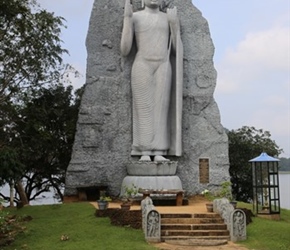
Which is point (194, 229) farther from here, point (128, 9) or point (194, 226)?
point (128, 9)

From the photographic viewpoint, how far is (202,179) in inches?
513

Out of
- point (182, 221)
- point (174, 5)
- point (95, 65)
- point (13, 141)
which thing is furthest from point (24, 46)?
point (182, 221)

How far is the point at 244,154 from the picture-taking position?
17172mm

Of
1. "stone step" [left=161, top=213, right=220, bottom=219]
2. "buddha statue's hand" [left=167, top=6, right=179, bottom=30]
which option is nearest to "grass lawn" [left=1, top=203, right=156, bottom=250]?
"stone step" [left=161, top=213, right=220, bottom=219]

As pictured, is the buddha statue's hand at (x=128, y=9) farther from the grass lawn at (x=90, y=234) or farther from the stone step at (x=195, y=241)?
the stone step at (x=195, y=241)

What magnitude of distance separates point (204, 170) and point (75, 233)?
531 centimetres

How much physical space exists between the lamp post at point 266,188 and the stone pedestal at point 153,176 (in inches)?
77.4

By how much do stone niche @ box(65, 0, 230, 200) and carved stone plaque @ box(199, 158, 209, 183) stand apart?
0.08ft

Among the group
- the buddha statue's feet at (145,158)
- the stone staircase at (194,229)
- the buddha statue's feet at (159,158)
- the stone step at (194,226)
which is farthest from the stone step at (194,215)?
the buddha statue's feet at (145,158)

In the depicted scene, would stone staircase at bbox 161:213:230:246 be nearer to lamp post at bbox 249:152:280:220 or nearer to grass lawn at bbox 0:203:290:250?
grass lawn at bbox 0:203:290:250

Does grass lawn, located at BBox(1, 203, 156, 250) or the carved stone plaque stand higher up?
the carved stone plaque

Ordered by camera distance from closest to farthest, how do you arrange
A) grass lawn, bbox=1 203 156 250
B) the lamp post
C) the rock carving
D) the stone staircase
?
grass lawn, bbox=1 203 156 250, the stone staircase, the lamp post, the rock carving

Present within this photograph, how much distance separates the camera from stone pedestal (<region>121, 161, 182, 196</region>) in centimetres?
1183

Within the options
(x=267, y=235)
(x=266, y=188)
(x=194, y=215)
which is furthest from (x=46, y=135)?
(x=267, y=235)
